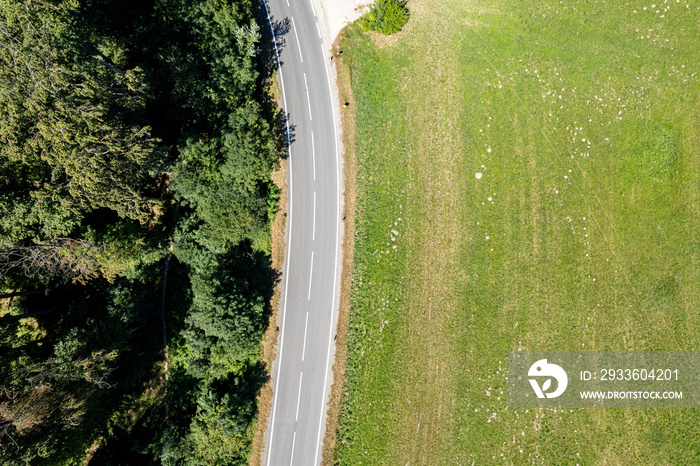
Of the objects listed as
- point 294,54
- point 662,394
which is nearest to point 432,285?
point 662,394

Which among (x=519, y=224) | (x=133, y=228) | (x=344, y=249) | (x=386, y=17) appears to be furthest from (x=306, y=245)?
(x=386, y=17)

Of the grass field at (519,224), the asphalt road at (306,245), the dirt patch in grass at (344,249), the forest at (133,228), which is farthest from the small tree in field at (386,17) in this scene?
the forest at (133,228)

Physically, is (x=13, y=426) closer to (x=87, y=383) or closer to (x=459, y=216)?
(x=87, y=383)

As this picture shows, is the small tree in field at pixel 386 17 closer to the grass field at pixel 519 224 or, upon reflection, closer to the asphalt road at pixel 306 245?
the grass field at pixel 519 224

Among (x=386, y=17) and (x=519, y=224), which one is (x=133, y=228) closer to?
(x=386, y=17)

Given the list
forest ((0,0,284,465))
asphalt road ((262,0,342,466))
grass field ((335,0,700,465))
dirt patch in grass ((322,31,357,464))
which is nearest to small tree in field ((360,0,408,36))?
grass field ((335,0,700,465))
